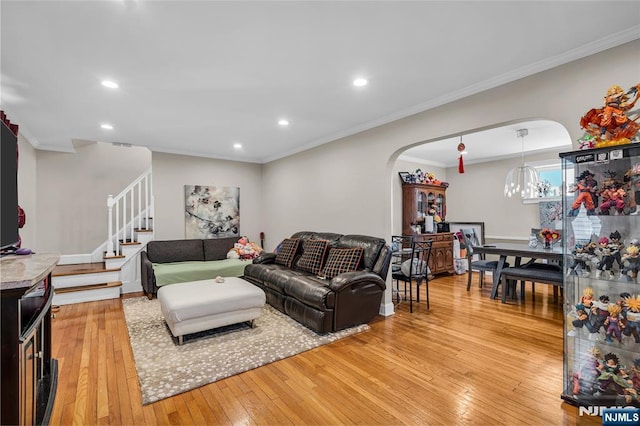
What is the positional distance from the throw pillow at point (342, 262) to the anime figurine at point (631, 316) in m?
2.40

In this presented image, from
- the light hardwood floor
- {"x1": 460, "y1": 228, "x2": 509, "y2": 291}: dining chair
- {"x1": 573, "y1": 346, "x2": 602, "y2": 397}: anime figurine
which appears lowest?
the light hardwood floor

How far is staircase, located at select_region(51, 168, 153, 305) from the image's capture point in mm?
4535

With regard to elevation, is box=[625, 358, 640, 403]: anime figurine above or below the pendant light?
below

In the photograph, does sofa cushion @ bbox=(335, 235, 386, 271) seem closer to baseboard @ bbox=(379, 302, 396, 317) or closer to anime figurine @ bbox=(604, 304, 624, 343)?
baseboard @ bbox=(379, 302, 396, 317)

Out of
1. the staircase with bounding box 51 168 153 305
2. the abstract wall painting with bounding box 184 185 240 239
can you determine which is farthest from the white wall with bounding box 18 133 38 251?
the abstract wall painting with bounding box 184 185 240 239

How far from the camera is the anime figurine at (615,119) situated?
72.1 inches

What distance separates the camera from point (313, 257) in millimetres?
4312

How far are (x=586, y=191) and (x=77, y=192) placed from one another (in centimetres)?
758

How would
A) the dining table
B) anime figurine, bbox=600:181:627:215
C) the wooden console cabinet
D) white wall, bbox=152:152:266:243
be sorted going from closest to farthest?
the wooden console cabinet < anime figurine, bbox=600:181:627:215 < the dining table < white wall, bbox=152:152:266:243

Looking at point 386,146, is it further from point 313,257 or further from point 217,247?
point 217,247

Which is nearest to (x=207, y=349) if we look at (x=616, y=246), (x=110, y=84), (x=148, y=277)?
(x=148, y=277)

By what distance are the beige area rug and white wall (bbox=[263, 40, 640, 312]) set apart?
1417mm

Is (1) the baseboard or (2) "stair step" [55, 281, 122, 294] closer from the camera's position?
(1) the baseboard

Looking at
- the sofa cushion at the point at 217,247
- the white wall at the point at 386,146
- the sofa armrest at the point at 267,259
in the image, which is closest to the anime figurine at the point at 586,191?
the white wall at the point at 386,146
